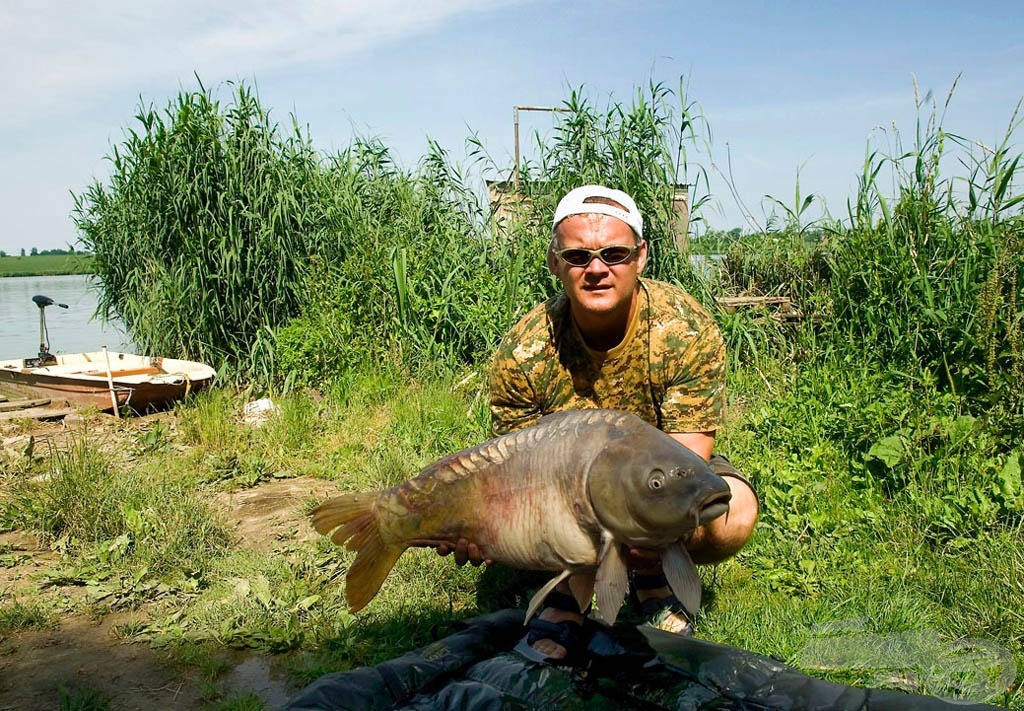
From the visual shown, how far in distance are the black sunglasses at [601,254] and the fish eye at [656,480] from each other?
0.89 metres

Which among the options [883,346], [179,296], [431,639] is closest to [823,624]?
[431,639]

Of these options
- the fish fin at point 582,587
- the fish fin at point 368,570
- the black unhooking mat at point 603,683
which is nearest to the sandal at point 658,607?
the black unhooking mat at point 603,683

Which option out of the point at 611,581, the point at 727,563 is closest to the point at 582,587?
the point at 611,581

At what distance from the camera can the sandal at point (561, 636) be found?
8.14ft

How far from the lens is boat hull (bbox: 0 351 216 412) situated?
20.1 ft

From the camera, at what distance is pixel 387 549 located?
2328 mm

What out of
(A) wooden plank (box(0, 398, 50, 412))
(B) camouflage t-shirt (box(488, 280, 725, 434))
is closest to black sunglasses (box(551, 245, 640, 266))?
(B) camouflage t-shirt (box(488, 280, 725, 434))

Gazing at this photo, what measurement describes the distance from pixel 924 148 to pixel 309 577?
3.72 m

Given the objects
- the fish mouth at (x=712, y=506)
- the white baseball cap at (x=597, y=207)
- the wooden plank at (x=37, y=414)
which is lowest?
the wooden plank at (x=37, y=414)

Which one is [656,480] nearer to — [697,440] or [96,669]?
[697,440]

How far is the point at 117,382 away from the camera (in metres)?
6.07

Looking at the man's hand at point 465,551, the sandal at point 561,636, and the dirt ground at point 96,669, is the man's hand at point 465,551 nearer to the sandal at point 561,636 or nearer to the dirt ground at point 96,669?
the sandal at point 561,636

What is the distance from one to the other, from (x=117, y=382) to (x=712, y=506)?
537 centimetres

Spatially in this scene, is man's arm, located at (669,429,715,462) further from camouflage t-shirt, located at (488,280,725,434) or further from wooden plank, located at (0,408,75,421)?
wooden plank, located at (0,408,75,421)
